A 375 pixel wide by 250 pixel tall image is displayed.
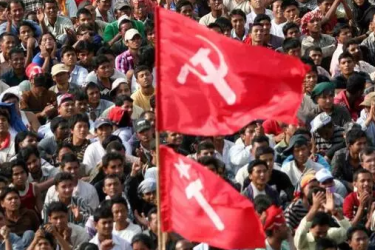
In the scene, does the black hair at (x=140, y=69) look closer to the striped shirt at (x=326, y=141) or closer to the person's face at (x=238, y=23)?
the person's face at (x=238, y=23)

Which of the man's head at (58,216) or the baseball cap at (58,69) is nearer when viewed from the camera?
the man's head at (58,216)

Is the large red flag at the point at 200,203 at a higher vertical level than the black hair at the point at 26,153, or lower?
higher

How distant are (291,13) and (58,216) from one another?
7.91 m

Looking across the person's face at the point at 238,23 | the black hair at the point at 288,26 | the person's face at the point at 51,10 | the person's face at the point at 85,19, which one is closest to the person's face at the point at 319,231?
the black hair at the point at 288,26

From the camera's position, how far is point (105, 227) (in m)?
20.5

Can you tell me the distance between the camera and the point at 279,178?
72.3 feet

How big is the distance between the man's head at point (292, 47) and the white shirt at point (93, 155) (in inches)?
158

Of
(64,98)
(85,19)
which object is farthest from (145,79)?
(85,19)

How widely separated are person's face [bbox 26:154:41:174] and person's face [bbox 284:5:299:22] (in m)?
6.55

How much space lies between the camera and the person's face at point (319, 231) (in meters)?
20.4

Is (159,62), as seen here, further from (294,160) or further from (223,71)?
(294,160)

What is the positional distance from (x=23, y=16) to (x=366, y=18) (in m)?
4.89

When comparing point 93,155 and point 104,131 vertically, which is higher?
point 104,131

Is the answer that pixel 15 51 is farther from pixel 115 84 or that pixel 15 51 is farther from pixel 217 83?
pixel 217 83
